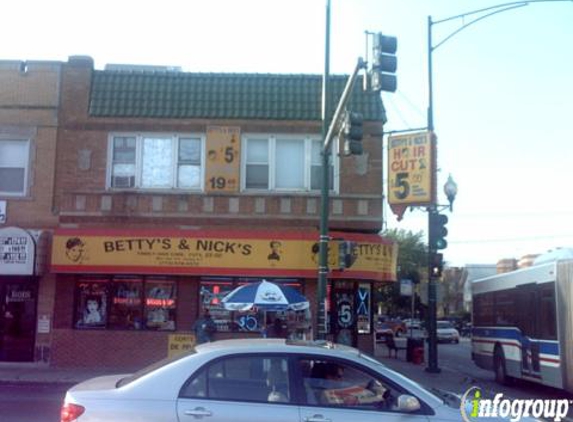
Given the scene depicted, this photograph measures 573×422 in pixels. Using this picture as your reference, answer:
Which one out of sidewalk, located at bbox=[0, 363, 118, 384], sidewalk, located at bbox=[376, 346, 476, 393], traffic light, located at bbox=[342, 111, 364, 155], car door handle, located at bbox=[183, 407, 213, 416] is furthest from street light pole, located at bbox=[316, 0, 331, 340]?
car door handle, located at bbox=[183, 407, 213, 416]

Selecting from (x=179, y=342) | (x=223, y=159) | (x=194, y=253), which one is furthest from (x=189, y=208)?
(x=179, y=342)

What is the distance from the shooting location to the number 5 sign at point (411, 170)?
18.9m

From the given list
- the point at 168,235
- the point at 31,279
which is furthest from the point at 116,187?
the point at 31,279

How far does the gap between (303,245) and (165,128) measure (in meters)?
5.35

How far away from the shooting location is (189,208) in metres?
19.8

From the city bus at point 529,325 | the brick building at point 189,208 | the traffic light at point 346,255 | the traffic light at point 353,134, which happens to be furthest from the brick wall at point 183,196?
the traffic light at point 353,134

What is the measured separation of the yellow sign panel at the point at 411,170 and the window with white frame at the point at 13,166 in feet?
34.7

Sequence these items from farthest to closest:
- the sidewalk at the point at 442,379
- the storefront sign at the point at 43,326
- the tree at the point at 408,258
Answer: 1. the tree at the point at 408,258
2. the storefront sign at the point at 43,326
3. the sidewalk at the point at 442,379

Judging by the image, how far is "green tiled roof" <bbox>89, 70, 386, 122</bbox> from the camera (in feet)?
66.3

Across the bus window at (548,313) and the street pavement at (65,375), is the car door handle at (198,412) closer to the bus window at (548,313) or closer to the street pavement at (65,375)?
the bus window at (548,313)

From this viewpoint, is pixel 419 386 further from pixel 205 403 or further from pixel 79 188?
pixel 79 188

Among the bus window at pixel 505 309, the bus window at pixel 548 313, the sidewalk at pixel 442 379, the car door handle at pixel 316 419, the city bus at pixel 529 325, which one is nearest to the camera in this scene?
the car door handle at pixel 316 419

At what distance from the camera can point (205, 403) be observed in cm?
579

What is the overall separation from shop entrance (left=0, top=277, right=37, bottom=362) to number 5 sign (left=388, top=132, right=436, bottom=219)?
10650mm
